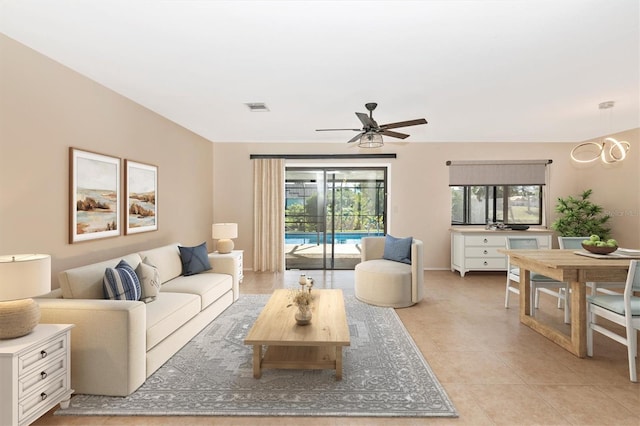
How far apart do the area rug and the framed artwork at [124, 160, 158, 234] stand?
1.73 meters

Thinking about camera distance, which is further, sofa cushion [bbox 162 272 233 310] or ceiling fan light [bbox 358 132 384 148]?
ceiling fan light [bbox 358 132 384 148]

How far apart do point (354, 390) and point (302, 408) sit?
428mm

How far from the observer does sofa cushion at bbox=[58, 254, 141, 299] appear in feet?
8.31

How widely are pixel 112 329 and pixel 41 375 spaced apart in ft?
1.39

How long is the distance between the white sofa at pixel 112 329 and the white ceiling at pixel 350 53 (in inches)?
74.9

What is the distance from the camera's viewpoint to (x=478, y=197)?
21.6ft

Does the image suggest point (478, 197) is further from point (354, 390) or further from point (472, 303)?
point (354, 390)

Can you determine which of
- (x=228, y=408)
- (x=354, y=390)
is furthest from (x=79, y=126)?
(x=354, y=390)

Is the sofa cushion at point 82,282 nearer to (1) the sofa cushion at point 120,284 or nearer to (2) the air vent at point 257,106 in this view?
(1) the sofa cushion at point 120,284

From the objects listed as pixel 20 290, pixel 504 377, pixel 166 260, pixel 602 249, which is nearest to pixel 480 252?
pixel 602 249

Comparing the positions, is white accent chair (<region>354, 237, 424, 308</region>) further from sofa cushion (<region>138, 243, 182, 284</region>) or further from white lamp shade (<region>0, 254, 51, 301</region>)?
white lamp shade (<region>0, 254, 51, 301</region>)

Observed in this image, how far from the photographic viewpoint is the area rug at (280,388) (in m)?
2.15

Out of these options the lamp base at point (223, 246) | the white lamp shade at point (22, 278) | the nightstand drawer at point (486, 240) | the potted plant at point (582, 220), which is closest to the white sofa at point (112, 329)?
the white lamp shade at point (22, 278)

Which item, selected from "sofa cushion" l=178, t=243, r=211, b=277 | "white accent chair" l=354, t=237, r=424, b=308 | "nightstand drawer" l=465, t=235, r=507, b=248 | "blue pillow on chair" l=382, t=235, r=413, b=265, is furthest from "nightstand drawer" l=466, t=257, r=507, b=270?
"sofa cushion" l=178, t=243, r=211, b=277
